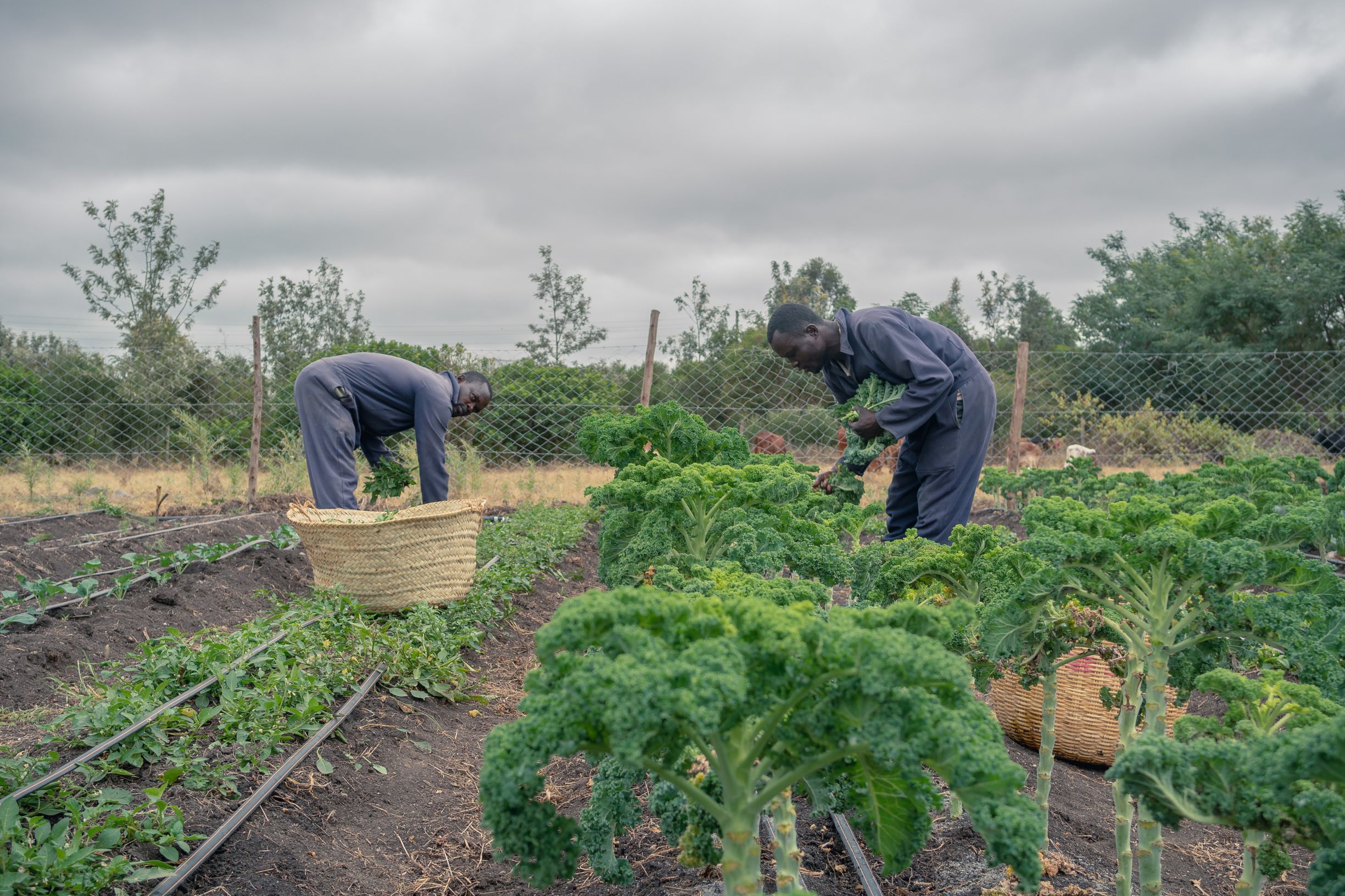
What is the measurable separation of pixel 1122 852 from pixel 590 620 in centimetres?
141

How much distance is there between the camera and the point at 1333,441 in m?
11.5

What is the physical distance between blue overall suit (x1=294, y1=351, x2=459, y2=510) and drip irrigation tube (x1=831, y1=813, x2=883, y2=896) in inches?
143

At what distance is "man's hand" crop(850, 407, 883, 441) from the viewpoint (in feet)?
13.3

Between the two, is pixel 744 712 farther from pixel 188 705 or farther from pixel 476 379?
pixel 476 379

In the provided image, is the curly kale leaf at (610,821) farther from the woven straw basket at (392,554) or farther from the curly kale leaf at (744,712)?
the woven straw basket at (392,554)

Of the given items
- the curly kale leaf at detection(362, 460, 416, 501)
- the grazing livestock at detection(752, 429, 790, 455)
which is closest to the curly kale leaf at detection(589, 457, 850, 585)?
the curly kale leaf at detection(362, 460, 416, 501)

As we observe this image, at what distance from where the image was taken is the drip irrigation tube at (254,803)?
7.19 feet

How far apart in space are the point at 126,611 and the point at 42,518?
5021mm

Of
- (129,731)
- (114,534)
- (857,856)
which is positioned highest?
(114,534)

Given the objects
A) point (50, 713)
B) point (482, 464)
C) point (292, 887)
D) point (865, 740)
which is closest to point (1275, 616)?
point (865, 740)

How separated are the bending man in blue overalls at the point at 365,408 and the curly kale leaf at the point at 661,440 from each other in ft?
5.15

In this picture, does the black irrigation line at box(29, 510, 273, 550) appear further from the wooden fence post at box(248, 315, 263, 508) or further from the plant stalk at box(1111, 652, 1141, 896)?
the plant stalk at box(1111, 652, 1141, 896)

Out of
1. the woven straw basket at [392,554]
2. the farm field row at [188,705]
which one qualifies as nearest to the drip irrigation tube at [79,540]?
the farm field row at [188,705]

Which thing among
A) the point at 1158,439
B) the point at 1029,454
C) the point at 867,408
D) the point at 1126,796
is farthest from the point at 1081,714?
the point at 1029,454
